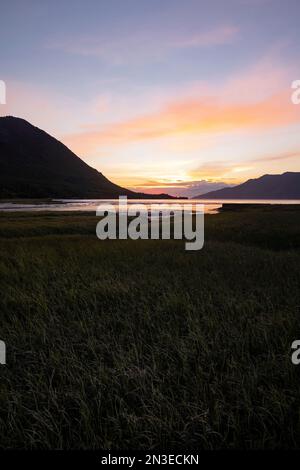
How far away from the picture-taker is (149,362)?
6.04m

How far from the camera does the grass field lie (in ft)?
14.0

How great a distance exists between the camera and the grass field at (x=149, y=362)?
4281mm

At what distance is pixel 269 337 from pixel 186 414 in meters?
3.26
